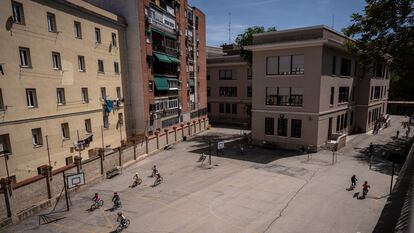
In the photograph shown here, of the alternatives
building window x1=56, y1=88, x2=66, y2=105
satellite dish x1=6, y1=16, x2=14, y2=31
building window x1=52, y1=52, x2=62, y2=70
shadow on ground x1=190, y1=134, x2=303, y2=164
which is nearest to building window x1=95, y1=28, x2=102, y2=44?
building window x1=52, y1=52, x2=62, y2=70

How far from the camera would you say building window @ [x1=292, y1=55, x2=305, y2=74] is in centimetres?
2977

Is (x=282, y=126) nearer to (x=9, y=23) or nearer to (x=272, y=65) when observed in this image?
(x=272, y=65)

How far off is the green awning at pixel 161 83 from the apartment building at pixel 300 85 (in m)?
13.6

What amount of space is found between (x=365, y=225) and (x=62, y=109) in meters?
26.0

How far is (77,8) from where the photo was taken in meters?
26.0

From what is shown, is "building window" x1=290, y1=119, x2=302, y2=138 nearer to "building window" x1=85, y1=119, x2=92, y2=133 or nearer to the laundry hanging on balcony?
the laundry hanging on balcony

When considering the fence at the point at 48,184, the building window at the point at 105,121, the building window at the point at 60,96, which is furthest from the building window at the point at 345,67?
the building window at the point at 60,96

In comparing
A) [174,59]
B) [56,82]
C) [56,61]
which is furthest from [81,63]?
[174,59]

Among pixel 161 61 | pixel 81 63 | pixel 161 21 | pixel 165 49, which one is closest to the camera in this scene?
pixel 81 63

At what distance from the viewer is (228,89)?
56.2 m

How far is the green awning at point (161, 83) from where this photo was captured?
3708cm

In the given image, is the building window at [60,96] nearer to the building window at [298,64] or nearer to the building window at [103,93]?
the building window at [103,93]

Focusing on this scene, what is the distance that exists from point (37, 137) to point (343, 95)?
1415 inches

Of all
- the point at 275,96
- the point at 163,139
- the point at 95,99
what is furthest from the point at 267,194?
the point at 95,99
